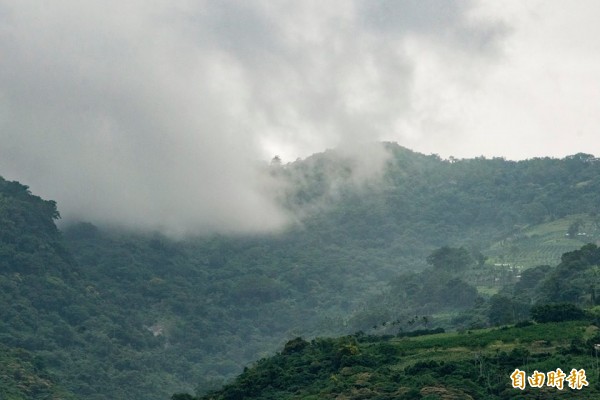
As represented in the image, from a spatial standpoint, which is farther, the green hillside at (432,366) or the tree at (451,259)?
the tree at (451,259)

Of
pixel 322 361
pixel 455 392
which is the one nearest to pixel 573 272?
pixel 322 361

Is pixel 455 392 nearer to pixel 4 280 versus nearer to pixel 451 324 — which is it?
pixel 451 324

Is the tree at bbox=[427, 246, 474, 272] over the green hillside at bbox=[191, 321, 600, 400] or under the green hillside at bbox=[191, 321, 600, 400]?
over

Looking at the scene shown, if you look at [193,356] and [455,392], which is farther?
[193,356]

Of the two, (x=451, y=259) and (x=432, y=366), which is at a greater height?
(x=451, y=259)

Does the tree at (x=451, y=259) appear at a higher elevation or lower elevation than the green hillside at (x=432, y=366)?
higher

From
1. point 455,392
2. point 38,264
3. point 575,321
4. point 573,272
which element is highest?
point 38,264

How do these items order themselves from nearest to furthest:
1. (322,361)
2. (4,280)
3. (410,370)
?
(410,370) → (322,361) → (4,280)

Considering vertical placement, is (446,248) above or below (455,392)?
above

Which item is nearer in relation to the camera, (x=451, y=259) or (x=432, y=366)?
(x=432, y=366)

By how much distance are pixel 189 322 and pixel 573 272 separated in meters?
74.7

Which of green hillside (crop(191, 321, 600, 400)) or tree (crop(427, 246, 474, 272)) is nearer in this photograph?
green hillside (crop(191, 321, 600, 400))

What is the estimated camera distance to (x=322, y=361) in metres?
108

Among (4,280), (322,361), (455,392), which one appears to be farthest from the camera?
(4,280)
